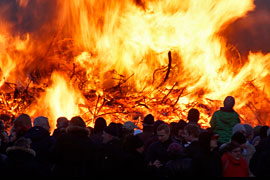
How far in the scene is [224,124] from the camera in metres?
8.67

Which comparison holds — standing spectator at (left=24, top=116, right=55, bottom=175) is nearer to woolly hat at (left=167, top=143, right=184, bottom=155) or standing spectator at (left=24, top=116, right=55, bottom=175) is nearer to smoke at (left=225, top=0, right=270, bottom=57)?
woolly hat at (left=167, top=143, right=184, bottom=155)

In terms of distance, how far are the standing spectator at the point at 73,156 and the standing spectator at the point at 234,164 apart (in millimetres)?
1573

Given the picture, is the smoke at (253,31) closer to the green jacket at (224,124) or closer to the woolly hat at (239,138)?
the green jacket at (224,124)

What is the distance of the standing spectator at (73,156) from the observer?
20.5 ft

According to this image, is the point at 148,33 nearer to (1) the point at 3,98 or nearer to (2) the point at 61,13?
(2) the point at 61,13

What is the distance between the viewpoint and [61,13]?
1434 cm

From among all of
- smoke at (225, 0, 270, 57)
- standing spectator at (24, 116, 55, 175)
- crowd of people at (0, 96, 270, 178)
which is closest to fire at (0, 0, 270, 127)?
smoke at (225, 0, 270, 57)

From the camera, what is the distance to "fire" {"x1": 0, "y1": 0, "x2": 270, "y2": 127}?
45.4 feet

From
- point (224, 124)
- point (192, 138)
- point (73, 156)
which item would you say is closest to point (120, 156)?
point (73, 156)

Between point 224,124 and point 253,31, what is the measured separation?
7.43m

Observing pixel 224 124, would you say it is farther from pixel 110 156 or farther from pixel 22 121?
pixel 22 121

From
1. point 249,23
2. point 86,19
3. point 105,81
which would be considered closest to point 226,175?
point 105,81

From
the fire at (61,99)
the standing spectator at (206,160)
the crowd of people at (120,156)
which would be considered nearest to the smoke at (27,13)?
the fire at (61,99)

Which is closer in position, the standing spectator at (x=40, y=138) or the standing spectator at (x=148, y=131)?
the standing spectator at (x=40, y=138)
